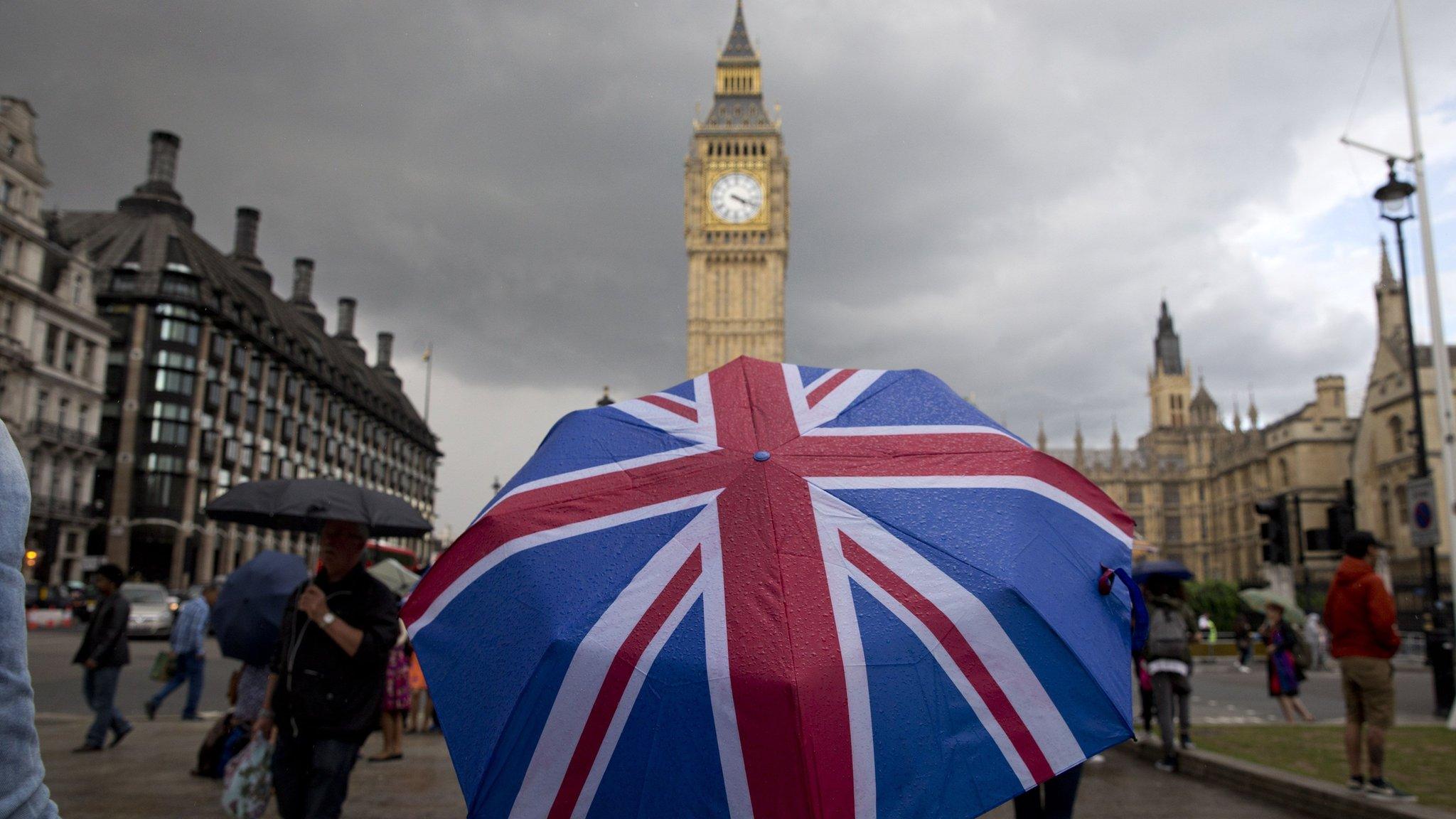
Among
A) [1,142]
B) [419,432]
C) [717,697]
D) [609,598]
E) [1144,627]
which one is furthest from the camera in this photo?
[419,432]

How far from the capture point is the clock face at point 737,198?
266 feet

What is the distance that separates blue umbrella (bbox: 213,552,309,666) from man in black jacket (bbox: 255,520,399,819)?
7.69 ft

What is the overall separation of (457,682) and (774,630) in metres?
0.87

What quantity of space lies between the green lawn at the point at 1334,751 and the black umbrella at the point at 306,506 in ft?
24.6

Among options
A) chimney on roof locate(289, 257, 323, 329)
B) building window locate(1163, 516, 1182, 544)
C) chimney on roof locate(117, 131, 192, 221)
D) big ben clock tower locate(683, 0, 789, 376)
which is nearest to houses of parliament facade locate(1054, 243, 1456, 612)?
building window locate(1163, 516, 1182, 544)

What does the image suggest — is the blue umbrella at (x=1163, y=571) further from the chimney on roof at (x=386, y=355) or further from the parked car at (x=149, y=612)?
the chimney on roof at (x=386, y=355)

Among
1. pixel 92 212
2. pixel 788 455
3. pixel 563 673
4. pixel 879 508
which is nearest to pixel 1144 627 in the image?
pixel 879 508

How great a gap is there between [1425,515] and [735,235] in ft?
235

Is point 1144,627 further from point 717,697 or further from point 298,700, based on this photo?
point 298,700

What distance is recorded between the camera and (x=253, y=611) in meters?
7.00

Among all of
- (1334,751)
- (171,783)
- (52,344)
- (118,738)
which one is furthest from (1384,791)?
(52,344)

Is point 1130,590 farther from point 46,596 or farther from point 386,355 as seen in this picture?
point 386,355

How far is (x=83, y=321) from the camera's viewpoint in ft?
160

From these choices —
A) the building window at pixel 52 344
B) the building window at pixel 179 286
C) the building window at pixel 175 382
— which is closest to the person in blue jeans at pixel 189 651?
the building window at pixel 52 344
